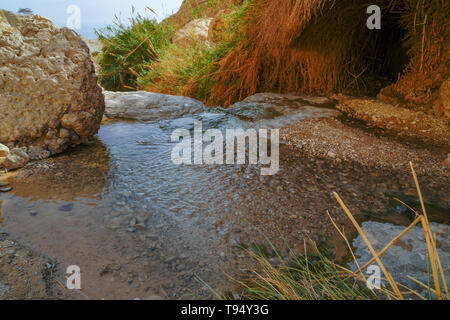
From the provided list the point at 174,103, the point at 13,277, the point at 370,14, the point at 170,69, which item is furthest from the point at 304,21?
the point at 13,277

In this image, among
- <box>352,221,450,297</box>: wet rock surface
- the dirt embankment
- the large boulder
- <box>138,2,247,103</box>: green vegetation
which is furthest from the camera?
<box>138,2,247,103</box>: green vegetation

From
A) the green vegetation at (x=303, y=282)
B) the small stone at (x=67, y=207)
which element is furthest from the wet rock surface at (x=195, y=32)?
the green vegetation at (x=303, y=282)

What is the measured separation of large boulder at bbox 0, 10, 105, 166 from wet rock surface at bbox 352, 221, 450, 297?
7.76 feet

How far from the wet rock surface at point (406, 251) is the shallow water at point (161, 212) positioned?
0.69 ft

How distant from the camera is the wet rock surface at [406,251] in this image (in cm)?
112

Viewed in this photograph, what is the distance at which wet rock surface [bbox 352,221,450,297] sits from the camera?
1.12 m

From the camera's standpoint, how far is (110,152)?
2.39 metres

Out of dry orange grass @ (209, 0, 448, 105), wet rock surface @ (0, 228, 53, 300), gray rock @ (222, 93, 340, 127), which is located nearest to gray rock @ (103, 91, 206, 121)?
gray rock @ (222, 93, 340, 127)

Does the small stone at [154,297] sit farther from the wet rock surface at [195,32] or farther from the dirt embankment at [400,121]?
the wet rock surface at [195,32]

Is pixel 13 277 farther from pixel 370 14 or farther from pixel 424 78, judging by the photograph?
pixel 370 14

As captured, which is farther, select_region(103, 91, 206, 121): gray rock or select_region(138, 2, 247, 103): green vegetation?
select_region(138, 2, 247, 103): green vegetation

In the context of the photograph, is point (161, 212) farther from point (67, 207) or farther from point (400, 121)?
point (400, 121)

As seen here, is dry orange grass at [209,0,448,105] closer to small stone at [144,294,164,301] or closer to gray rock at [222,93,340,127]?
gray rock at [222,93,340,127]

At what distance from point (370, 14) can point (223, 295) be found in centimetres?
379
